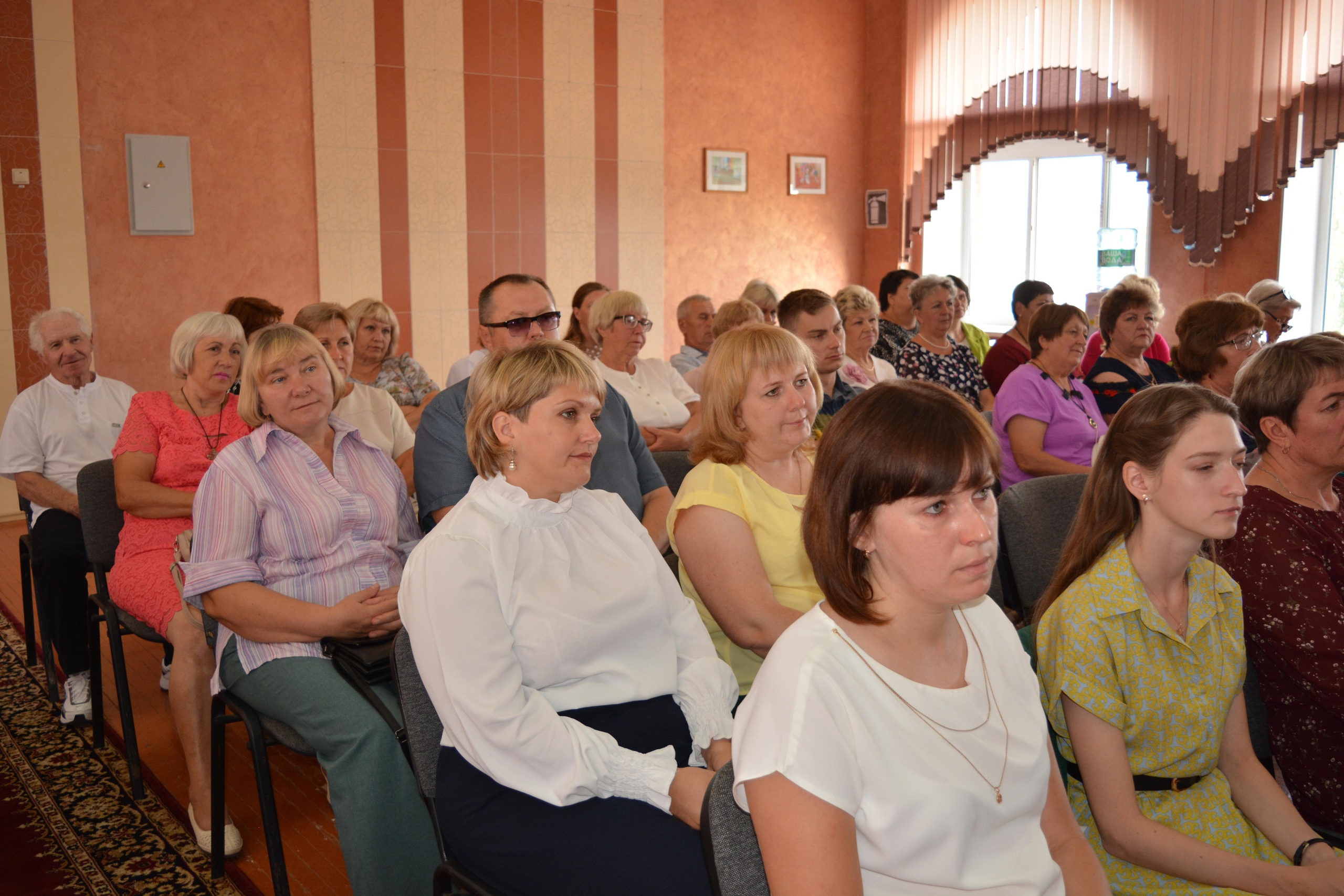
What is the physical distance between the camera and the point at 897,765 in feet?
4.00

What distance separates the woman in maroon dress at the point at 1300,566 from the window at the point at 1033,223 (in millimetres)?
6376

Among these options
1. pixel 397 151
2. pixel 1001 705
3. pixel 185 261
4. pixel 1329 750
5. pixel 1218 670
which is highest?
pixel 397 151

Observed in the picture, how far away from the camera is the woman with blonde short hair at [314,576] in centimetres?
216

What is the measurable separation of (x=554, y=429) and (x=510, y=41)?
6.50 metres

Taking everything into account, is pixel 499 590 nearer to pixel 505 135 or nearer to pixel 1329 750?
pixel 1329 750

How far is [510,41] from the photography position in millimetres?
7715

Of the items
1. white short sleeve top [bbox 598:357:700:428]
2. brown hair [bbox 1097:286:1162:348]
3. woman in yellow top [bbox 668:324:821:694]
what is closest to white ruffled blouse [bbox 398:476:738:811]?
woman in yellow top [bbox 668:324:821:694]

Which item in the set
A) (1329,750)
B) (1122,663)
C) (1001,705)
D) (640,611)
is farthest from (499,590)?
(1329,750)

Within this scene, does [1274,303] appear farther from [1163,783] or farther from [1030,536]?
[1163,783]

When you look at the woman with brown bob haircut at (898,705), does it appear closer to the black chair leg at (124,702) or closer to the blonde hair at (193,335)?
the black chair leg at (124,702)

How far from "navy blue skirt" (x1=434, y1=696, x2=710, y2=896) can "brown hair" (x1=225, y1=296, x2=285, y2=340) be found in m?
2.89

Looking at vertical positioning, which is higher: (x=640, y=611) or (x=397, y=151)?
(x=397, y=151)

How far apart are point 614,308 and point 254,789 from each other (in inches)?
92.6

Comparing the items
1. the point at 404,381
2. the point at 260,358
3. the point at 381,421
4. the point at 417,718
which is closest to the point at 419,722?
the point at 417,718
